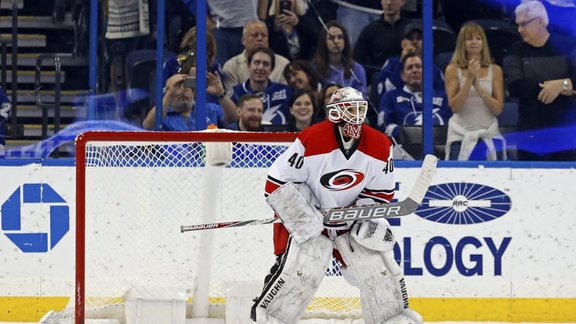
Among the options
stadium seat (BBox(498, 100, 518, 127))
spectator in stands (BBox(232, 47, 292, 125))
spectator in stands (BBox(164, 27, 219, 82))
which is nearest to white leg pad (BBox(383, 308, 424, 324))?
spectator in stands (BBox(232, 47, 292, 125))

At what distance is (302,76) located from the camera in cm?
680

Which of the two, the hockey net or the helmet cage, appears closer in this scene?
the helmet cage

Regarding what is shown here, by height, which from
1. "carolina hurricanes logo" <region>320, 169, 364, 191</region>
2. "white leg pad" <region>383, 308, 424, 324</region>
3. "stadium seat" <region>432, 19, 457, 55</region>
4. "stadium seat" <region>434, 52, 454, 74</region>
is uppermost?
"stadium seat" <region>432, 19, 457, 55</region>

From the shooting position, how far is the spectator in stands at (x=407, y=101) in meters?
6.81

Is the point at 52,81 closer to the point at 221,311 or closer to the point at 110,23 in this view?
the point at 110,23

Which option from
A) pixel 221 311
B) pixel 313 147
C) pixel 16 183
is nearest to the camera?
pixel 313 147

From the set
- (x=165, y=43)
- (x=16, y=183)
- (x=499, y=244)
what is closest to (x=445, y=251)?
(x=499, y=244)

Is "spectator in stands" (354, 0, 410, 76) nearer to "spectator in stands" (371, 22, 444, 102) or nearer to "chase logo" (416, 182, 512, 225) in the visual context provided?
"spectator in stands" (371, 22, 444, 102)

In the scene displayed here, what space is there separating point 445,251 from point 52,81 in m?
2.10

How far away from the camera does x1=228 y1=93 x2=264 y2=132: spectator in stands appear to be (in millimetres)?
6738

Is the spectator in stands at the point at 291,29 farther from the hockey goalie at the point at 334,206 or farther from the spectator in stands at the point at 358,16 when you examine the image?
the hockey goalie at the point at 334,206

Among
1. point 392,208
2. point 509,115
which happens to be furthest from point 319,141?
point 509,115

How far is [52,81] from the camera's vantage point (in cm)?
662

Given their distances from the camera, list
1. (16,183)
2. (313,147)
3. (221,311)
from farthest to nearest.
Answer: (16,183) < (221,311) < (313,147)
